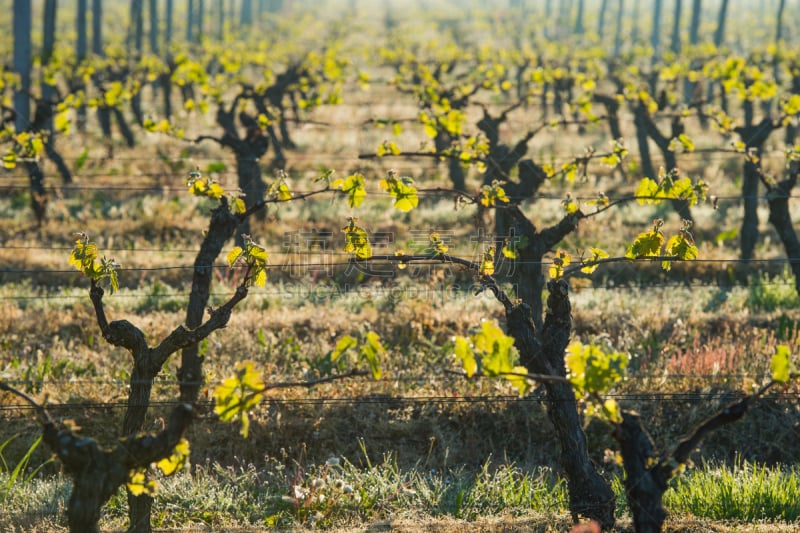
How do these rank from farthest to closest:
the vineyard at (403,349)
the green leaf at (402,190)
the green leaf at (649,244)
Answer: the green leaf at (402,190) → the green leaf at (649,244) → the vineyard at (403,349)

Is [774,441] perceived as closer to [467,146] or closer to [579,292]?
[579,292]

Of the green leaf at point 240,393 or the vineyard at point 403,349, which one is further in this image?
the vineyard at point 403,349

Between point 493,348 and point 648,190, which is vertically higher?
point 648,190

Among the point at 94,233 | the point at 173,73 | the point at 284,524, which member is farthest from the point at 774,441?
the point at 173,73

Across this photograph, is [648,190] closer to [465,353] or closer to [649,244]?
[649,244]

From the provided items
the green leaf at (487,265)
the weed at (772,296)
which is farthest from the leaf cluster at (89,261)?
the weed at (772,296)

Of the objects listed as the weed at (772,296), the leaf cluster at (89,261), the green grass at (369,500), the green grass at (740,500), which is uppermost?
the leaf cluster at (89,261)

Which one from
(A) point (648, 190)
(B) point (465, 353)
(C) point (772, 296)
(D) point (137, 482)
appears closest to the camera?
(B) point (465, 353)

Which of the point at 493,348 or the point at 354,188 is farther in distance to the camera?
the point at 354,188

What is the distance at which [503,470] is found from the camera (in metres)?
5.68

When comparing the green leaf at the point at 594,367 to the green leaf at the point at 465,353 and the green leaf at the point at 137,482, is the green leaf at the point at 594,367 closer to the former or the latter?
the green leaf at the point at 465,353

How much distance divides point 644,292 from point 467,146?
8.19 ft

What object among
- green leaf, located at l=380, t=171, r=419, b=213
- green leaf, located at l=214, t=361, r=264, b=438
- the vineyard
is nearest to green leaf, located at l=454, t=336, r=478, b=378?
the vineyard

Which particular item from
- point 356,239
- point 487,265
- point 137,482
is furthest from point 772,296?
point 137,482
